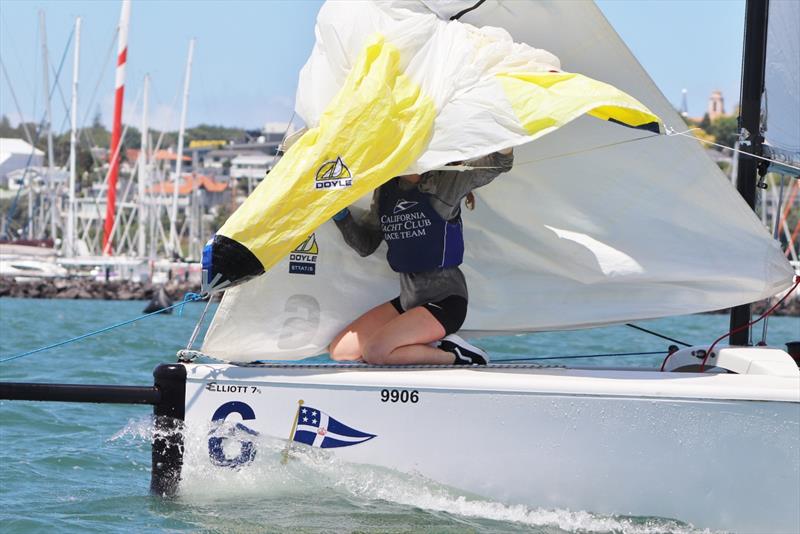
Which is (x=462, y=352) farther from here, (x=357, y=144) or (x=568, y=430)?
(x=357, y=144)

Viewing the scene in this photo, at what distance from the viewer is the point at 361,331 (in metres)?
5.17

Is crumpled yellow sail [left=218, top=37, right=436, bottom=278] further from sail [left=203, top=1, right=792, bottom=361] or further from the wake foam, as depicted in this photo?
the wake foam

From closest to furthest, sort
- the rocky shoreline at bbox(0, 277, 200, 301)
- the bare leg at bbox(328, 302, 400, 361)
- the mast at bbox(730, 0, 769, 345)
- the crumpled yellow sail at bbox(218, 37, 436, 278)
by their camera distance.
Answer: the crumpled yellow sail at bbox(218, 37, 436, 278) → the bare leg at bbox(328, 302, 400, 361) → the mast at bbox(730, 0, 769, 345) → the rocky shoreline at bbox(0, 277, 200, 301)

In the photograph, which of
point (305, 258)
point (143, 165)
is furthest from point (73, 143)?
point (305, 258)

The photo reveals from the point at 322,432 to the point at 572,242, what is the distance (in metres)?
1.51

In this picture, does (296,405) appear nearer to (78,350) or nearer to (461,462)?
(461,462)

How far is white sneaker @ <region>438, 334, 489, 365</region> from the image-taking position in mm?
4922

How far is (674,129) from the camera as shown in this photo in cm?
505

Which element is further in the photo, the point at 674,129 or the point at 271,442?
the point at 674,129

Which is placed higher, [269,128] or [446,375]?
[269,128]

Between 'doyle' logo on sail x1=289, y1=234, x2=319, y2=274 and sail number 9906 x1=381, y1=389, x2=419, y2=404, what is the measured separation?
2.99 feet

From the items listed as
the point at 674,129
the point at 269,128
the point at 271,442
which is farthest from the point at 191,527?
the point at 269,128

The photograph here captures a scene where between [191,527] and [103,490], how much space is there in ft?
2.77

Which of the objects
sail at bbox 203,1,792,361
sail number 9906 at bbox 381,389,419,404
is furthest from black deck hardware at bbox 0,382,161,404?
sail number 9906 at bbox 381,389,419,404
